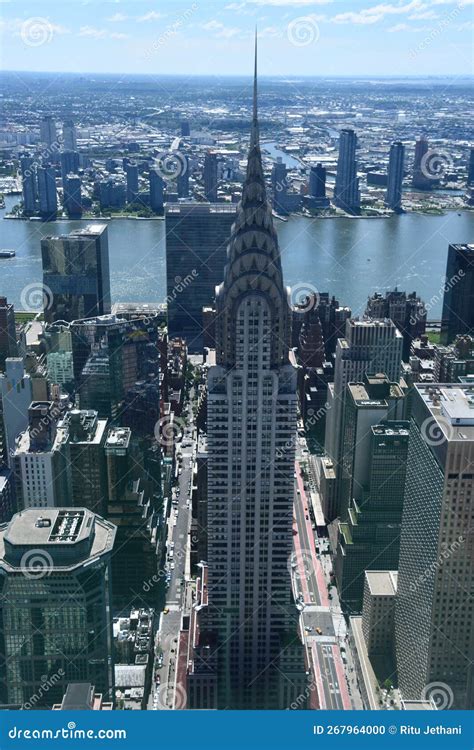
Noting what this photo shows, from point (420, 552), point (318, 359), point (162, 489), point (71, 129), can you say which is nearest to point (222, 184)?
point (71, 129)

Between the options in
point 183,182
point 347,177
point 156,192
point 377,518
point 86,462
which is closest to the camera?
point 86,462

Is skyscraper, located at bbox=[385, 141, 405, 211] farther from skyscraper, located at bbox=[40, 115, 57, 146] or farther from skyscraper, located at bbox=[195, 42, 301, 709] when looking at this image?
skyscraper, located at bbox=[195, 42, 301, 709]

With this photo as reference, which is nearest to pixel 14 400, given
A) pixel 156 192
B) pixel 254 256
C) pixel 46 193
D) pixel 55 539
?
pixel 55 539

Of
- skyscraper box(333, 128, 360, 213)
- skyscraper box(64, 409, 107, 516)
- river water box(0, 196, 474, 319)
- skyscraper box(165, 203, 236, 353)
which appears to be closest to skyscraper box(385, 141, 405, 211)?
river water box(0, 196, 474, 319)

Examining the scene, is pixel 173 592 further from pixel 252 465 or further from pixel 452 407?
pixel 452 407

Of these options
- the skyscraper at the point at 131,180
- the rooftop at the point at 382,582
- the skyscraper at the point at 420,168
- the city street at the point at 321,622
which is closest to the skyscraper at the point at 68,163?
the skyscraper at the point at 131,180

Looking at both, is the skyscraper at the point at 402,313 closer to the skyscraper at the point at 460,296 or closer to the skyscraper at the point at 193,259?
the skyscraper at the point at 460,296
